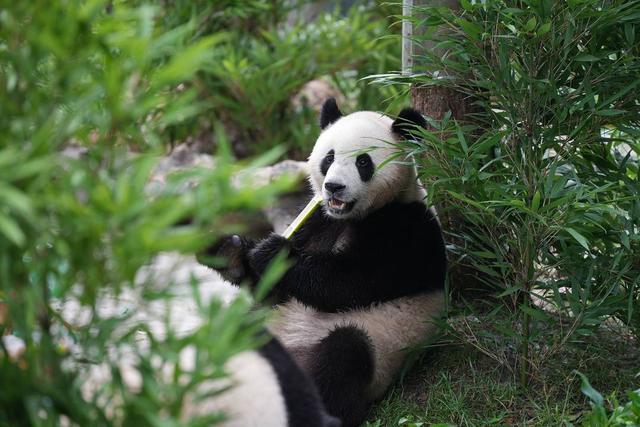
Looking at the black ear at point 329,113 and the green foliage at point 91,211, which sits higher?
the green foliage at point 91,211

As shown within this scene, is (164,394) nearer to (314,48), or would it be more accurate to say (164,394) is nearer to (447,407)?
(447,407)

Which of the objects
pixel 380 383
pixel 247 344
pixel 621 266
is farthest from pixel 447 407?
pixel 247 344

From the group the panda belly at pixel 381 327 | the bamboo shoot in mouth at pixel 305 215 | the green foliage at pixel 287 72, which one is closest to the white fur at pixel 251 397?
the panda belly at pixel 381 327

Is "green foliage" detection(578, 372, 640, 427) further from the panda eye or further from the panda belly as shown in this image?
the panda eye

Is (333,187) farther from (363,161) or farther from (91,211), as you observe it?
(91,211)

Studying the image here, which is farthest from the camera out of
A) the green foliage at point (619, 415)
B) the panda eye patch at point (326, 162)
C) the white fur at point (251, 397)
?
the panda eye patch at point (326, 162)

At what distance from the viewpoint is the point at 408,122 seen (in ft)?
10.1

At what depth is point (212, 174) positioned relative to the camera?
56.7 inches

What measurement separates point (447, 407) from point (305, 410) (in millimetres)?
1145

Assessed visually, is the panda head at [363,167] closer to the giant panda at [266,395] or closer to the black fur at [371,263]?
the black fur at [371,263]

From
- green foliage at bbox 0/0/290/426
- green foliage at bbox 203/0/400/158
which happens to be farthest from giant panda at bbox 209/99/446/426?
green foliage at bbox 203/0/400/158

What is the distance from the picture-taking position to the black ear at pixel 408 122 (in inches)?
121

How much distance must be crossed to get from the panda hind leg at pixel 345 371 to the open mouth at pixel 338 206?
1.43ft

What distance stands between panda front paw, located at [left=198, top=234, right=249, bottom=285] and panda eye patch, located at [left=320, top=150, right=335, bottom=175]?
42 centimetres
